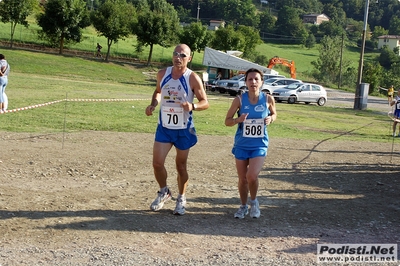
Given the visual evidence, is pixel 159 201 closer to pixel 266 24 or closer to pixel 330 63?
pixel 330 63

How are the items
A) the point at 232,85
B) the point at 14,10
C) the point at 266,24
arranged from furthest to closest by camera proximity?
the point at 266,24, the point at 14,10, the point at 232,85

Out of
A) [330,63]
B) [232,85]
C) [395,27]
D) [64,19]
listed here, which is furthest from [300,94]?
[395,27]

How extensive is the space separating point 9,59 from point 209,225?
45612 millimetres

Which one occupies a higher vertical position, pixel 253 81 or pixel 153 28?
pixel 153 28

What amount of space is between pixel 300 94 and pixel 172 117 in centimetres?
3015

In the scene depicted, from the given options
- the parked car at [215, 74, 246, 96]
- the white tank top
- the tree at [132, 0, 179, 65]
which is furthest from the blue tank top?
the tree at [132, 0, 179, 65]

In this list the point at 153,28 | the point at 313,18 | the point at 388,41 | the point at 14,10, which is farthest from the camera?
the point at 313,18

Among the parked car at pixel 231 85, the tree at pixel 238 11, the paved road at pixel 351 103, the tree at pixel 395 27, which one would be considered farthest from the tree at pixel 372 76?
the tree at pixel 395 27

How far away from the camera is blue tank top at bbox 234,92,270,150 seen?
6.98 m

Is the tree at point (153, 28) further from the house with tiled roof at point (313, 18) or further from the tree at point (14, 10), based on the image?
the house with tiled roof at point (313, 18)

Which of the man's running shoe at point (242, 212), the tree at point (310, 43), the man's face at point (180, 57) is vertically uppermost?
the tree at point (310, 43)

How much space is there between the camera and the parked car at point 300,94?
35.7 m

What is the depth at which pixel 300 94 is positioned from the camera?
3628 centimetres

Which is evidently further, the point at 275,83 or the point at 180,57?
the point at 275,83
